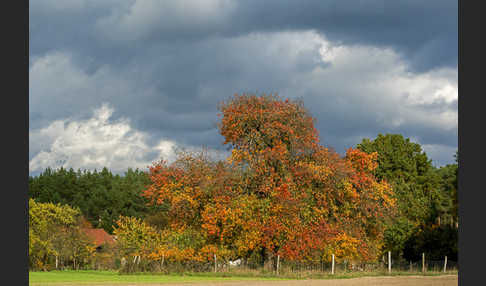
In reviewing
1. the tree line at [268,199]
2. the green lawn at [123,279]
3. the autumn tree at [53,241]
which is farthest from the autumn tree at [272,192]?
the autumn tree at [53,241]

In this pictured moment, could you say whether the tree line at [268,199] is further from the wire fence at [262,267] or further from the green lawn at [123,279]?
the green lawn at [123,279]

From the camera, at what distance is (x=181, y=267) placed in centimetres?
4281

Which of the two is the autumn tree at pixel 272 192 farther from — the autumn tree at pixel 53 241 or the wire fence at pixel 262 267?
the autumn tree at pixel 53 241

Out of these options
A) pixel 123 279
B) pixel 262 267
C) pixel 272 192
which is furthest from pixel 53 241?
pixel 272 192

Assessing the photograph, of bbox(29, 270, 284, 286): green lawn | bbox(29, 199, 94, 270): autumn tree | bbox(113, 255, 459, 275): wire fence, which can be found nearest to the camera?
bbox(29, 270, 284, 286): green lawn

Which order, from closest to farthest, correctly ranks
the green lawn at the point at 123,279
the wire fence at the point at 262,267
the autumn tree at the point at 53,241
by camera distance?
the green lawn at the point at 123,279
the wire fence at the point at 262,267
the autumn tree at the point at 53,241

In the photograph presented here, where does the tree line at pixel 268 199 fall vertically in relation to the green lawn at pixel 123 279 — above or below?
above

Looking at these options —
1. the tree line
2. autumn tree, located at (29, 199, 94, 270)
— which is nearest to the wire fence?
the tree line

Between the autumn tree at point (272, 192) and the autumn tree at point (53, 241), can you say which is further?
the autumn tree at point (53, 241)

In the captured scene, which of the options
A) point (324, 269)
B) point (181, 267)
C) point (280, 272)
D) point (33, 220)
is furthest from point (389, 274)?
point (33, 220)

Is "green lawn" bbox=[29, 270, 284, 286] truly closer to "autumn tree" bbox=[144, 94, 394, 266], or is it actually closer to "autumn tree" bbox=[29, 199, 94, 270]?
"autumn tree" bbox=[144, 94, 394, 266]

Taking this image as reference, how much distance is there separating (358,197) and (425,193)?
26637 millimetres

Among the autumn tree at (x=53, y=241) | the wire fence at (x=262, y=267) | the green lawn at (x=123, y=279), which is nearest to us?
the green lawn at (x=123, y=279)

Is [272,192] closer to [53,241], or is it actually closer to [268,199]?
[268,199]
